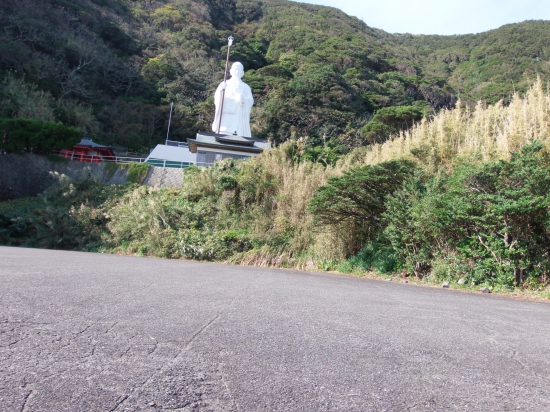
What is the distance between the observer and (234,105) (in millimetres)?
32312

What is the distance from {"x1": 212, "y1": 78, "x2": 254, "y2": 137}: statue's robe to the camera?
105 ft

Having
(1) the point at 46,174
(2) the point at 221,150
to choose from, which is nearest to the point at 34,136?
(1) the point at 46,174

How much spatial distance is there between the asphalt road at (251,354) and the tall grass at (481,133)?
17.0 ft

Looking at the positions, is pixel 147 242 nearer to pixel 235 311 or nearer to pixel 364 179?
pixel 364 179

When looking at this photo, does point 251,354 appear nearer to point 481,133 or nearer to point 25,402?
point 25,402

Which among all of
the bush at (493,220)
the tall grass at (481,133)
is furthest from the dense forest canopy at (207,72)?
the bush at (493,220)

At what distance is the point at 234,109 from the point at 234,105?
315mm

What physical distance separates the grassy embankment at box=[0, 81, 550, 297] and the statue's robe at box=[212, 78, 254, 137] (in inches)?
563

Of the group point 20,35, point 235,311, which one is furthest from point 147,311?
point 20,35

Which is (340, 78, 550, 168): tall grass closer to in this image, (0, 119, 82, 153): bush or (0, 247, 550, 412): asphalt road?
(0, 247, 550, 412): asphalt road

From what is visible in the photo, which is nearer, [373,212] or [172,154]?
[373,212]

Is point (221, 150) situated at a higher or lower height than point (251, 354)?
higher

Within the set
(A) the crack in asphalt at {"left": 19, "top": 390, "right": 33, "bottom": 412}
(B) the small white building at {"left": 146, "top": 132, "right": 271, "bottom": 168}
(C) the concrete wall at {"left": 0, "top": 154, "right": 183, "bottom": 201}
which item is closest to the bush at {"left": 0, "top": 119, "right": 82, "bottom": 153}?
(C) the concrete wall at {"left": 0, "top": 154, "right": 183, "bottom": 201}

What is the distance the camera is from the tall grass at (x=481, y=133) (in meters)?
8.71
